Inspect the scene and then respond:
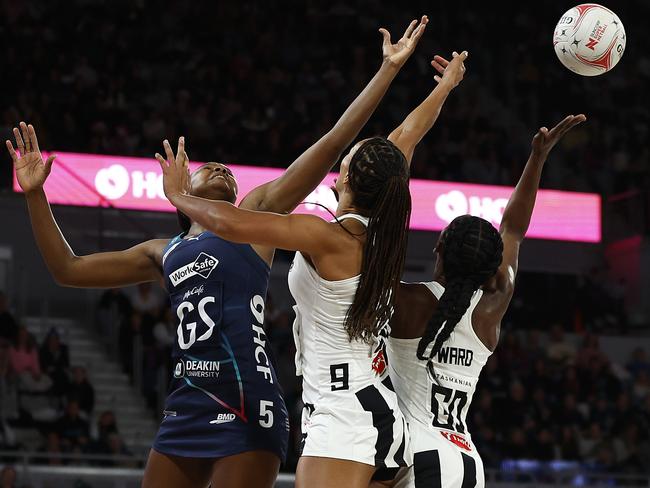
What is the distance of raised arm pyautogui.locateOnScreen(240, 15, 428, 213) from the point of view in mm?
4594

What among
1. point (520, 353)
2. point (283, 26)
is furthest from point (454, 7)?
point (520, 353)

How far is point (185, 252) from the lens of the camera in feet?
15.8

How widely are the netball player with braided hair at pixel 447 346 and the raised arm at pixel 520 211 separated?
0.15 meters

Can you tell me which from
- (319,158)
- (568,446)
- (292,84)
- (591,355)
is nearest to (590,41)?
(319,158)

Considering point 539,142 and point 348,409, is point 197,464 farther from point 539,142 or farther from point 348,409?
point 539,142

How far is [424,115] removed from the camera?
5199 mm

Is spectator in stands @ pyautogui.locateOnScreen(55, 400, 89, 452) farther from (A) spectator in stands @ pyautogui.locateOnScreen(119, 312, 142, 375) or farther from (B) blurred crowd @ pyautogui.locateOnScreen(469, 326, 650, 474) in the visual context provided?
(B) blurred crowd @ pyautogui.locateOnScreen(469, 326, 650, 474)

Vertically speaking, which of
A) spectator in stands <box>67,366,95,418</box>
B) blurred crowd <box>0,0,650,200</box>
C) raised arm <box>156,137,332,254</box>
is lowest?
spectator in stands <box>67,366,95,418</box>

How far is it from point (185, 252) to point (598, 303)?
14783 mm

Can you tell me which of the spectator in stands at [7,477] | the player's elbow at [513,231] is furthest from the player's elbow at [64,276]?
the spectator in stands at [7,477]

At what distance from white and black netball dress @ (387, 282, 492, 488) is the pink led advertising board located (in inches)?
401

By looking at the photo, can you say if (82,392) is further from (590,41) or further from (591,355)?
(590,41)

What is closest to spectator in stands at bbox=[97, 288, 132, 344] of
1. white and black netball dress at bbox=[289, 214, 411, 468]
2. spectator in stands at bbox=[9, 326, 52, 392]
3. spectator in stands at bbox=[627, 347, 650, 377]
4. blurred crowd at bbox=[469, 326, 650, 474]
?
spectator in stands at bbox=[9, 326, 52, 392]

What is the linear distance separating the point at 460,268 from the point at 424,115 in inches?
34.9
